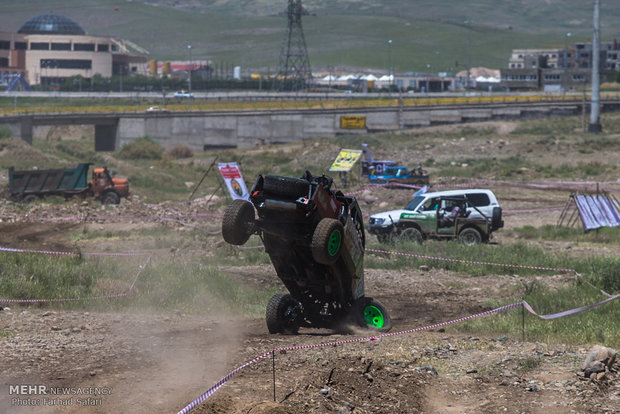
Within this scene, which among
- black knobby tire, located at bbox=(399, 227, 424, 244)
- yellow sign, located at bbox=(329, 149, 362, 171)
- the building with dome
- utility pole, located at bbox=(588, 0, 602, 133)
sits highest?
the building with dome

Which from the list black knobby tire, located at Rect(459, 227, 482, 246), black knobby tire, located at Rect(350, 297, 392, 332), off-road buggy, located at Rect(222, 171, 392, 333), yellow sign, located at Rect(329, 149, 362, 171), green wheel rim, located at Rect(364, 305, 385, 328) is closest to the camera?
off-road buggy, located at Rect(222, 171, 392, 333)

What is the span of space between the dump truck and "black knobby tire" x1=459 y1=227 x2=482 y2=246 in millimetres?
19564

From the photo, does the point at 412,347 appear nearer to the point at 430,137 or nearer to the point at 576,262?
the point at 576,262

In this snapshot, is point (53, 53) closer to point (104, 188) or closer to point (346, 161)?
point (104, 188)

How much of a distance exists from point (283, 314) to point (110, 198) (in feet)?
90.6

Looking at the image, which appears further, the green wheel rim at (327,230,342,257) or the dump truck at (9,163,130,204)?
the dump truck at (9,163,130,204)

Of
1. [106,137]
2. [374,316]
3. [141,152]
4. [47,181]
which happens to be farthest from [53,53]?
[374,316]

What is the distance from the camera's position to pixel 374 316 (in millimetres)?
13719

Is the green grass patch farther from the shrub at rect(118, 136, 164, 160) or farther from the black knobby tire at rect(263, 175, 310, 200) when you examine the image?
the shrub at rect(118, 136, 164, 160)

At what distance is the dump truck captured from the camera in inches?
1496

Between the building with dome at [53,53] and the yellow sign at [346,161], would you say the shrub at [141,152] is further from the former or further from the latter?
the building with dome at [53,53]

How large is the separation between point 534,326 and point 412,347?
3.63 m

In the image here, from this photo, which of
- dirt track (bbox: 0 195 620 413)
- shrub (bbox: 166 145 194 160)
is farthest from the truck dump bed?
shrub (bbox: 166 145 194 160)

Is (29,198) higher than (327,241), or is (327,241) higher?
(327,241)
